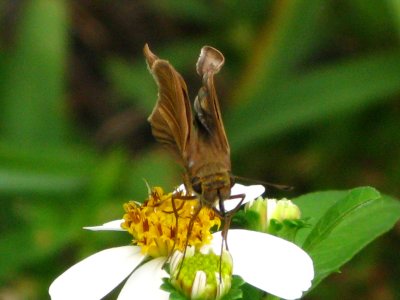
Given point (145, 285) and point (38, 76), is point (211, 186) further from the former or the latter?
point (38, 76)

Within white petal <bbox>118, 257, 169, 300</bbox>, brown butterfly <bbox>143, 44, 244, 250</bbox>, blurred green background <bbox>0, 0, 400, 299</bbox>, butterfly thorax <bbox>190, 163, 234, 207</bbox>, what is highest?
brown butterfly <bbox>143, 44, 244, 250</bbox>

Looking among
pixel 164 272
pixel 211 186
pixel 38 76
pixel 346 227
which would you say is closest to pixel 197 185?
pixel 211 186

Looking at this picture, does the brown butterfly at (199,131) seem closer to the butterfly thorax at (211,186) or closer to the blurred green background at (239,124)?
the butterfly thorax at (211,186)

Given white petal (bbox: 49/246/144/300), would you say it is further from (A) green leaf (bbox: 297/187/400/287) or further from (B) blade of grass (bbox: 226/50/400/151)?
(B) blade of grass (bbox: 226/50/400/151)

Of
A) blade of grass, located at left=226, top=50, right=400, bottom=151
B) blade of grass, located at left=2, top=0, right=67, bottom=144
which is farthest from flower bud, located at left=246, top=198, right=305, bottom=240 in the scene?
blade of grass, located at left=2, top=0, right=67, bottom=144


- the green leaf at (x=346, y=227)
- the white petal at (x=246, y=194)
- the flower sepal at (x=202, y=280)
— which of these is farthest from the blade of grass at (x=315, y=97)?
the flower sepal at (x=202, y=280)
